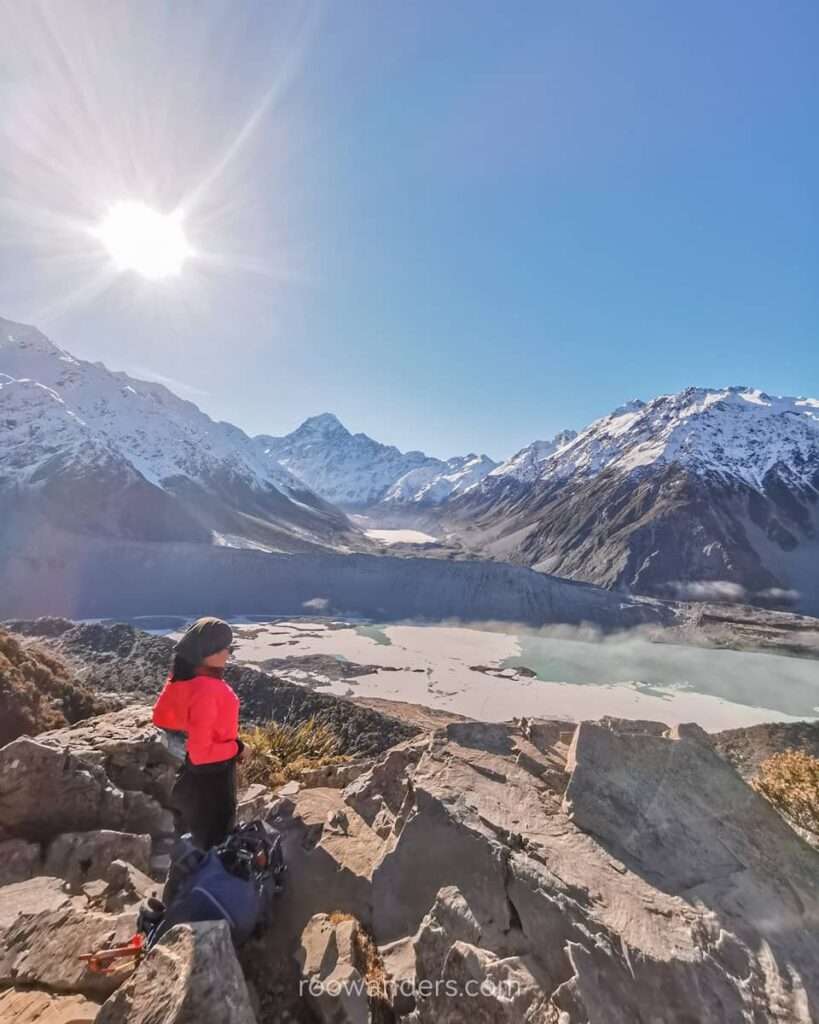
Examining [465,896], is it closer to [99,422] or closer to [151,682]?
[151,682]

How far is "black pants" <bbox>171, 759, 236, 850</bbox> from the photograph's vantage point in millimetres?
3217

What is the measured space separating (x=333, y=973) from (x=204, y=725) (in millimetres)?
1438

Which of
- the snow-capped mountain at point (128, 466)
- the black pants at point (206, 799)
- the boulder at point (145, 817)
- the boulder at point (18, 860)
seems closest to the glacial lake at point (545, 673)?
the boulder at point (145, 817)

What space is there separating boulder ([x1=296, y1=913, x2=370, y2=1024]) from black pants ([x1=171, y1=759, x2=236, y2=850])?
85 centimetres

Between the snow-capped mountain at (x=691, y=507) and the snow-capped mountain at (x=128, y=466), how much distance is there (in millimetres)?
49190

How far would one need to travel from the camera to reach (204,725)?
10.2 feet

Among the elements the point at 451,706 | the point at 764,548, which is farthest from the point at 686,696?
the point at 764,548

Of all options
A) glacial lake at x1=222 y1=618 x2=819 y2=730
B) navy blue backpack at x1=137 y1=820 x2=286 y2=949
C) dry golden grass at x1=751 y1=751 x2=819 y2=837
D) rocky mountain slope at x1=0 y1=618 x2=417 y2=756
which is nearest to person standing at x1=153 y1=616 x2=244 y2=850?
navy blue backpack at x1=137 y1=820 x2=286 y2=949

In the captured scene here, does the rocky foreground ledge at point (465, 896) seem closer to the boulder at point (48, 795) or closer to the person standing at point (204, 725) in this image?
the boulder at point (48, 795)

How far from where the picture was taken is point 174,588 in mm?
56906

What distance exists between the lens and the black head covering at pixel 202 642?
10.5ft

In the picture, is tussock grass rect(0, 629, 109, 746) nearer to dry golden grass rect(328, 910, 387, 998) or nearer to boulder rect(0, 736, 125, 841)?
boulder rect(0, 736, 125, 841)

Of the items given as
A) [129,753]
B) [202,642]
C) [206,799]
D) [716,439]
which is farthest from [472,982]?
[716,439]

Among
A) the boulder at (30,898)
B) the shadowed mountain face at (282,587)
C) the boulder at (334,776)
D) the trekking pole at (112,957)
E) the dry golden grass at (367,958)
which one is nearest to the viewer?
the trekking pole at (112,957)
